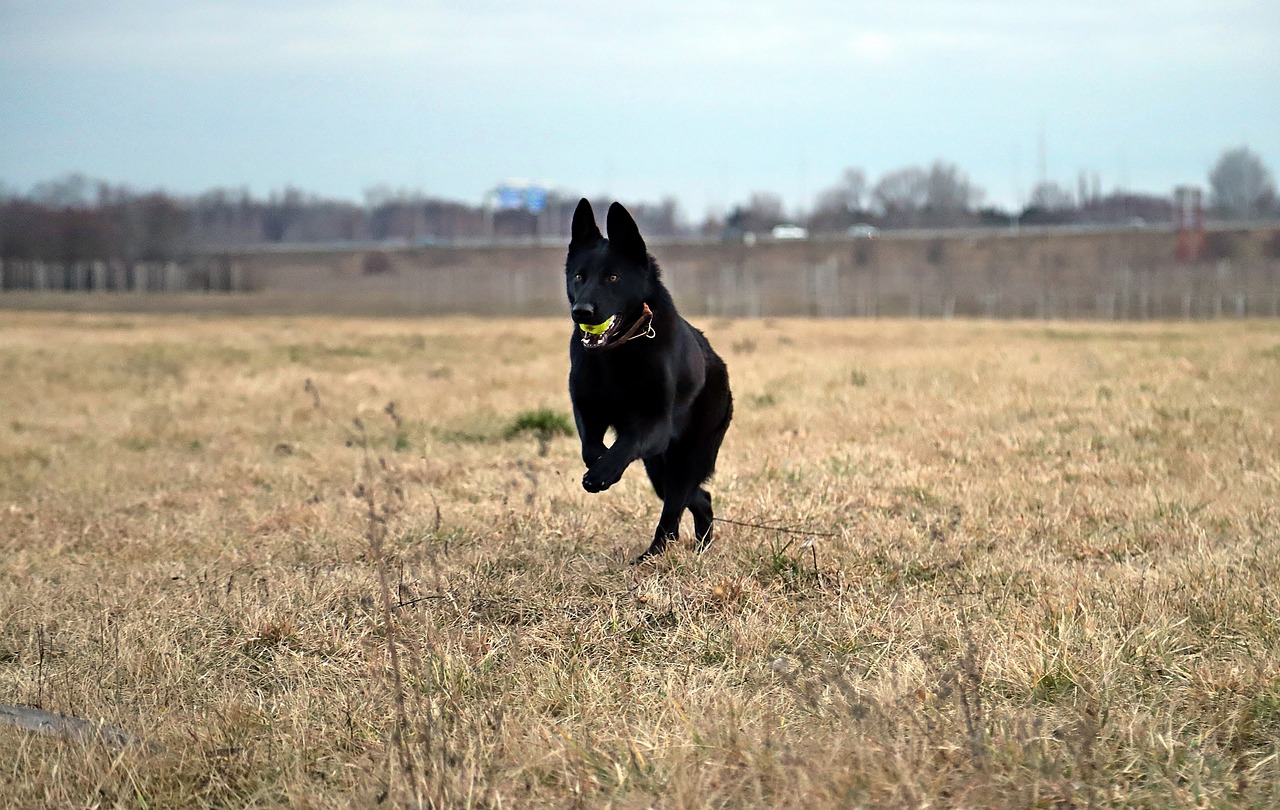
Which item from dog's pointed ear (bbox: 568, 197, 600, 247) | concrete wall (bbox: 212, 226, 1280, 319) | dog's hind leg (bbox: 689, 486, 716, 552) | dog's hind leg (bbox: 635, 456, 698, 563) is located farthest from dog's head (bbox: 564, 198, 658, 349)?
concrete wall (bbox: 212, 226, 1280, 319)

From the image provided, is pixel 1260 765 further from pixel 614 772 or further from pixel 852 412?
pixel 852 412

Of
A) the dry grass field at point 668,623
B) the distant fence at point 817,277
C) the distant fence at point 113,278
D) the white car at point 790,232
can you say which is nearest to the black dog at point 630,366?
the dry grass field at point 668,623

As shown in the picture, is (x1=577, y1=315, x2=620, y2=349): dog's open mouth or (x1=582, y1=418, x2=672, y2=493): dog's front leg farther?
(x1=577, y1=315, x2=620, y2=349): dog's open mouth

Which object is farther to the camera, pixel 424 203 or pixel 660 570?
pixel 424 203

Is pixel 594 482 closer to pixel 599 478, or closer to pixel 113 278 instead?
pixel 599 478

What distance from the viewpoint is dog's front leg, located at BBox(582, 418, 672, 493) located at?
5.59m

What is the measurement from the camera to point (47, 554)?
24.3ft

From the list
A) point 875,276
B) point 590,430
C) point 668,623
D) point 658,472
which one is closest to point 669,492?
point 658,472

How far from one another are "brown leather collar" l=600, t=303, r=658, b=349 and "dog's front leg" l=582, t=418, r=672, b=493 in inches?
16.2

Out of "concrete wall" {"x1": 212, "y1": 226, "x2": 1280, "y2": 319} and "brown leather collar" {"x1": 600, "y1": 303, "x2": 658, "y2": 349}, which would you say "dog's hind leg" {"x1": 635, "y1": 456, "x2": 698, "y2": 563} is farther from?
"concrete wall" {"x1": 212, "y1": 226, "x2": 1280, "y2": 319}

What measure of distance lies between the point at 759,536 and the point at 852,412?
6369 mm

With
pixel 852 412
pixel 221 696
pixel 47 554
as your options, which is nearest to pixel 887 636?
pixel 221 696

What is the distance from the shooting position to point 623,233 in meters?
6.22

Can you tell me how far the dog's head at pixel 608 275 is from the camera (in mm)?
5969
